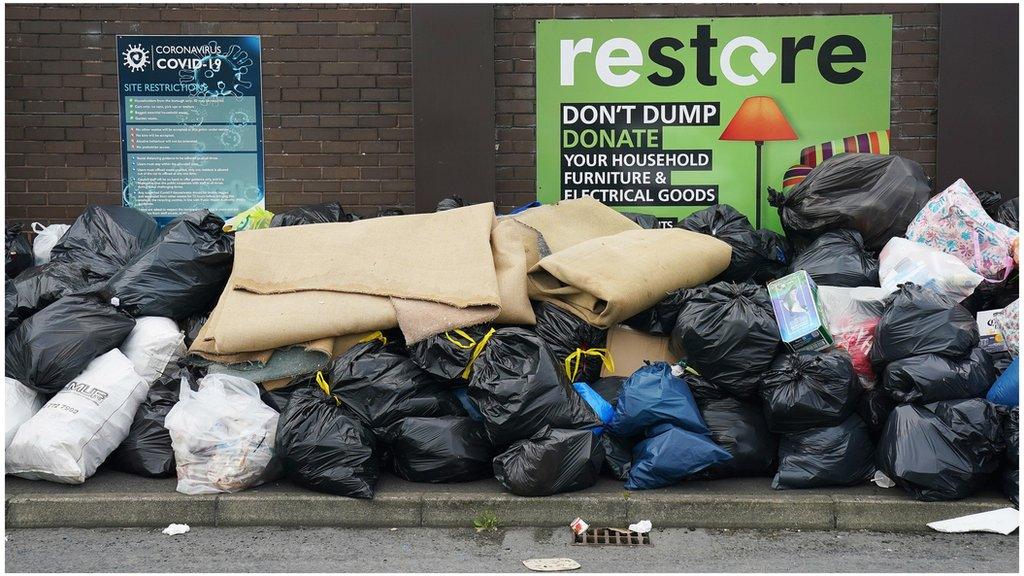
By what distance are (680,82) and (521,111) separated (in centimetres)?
113

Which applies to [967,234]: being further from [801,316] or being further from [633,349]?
[633,349]

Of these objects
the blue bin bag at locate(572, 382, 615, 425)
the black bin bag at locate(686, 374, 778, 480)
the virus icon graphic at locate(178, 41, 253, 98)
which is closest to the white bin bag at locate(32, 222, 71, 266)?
the virus icon graphic at locate(178, 41, 253, 98)

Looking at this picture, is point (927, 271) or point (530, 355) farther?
point (927, 271)

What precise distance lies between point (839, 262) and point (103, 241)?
4.27 m

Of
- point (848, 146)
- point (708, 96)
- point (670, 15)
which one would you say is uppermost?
point (670, 15)

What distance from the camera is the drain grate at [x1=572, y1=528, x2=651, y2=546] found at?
Answer: 3.79 m

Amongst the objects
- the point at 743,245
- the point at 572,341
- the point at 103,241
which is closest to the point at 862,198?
the point at 743,245

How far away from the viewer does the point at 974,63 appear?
638cm

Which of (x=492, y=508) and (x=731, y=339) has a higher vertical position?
(x=731, y=339)

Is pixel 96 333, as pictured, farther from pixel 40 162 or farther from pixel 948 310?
pixel 948 310

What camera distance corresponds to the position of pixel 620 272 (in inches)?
184

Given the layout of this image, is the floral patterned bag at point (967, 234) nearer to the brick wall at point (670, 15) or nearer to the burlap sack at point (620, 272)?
the burlap sack at point (620, 272)

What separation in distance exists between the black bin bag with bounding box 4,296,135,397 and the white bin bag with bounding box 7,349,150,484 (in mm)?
65

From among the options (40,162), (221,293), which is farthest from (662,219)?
(40,162)
